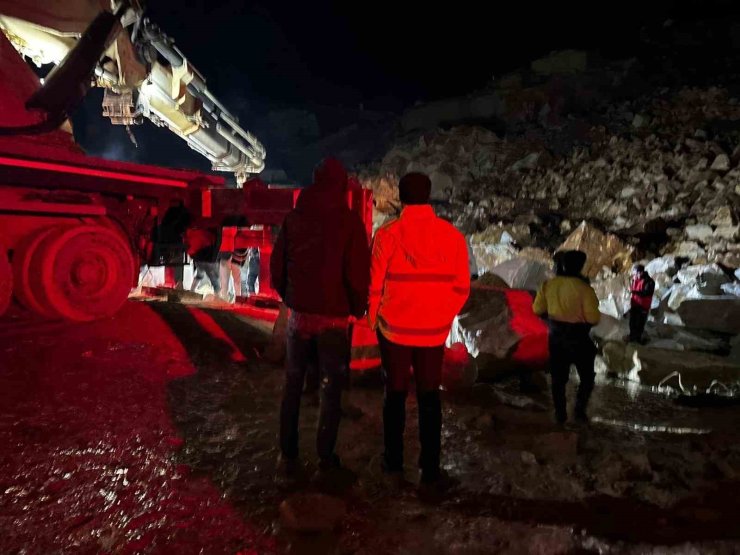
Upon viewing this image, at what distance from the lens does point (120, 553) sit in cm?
205

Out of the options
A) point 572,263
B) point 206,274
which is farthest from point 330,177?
point 206,274

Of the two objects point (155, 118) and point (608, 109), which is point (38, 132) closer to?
point (155, 118)

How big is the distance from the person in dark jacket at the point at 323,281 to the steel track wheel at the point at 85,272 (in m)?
3.11

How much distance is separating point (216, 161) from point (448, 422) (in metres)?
9.60

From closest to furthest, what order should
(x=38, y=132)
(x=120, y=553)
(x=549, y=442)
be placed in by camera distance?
(x=120, y=553) → (x=549, y=442) → (x=38, y=132)

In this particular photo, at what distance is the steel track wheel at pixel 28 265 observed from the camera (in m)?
4.63

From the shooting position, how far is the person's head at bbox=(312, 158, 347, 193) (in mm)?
2658

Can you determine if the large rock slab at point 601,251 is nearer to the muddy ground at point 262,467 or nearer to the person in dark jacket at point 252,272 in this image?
the muddy ground at point 262,467

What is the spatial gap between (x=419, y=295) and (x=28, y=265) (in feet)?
13.0

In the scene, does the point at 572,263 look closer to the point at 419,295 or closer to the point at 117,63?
the point at 419,295

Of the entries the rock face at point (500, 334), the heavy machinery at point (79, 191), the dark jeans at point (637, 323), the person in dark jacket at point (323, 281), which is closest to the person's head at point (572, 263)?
the rock face at point (500, 334)

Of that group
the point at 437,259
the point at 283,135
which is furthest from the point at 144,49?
the point at 283,135

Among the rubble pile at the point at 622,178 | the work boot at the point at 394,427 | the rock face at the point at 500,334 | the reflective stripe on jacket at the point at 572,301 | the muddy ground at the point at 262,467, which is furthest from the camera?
the rubble pile at the point at 622,178

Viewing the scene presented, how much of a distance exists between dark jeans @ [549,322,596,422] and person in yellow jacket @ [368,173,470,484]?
187 centimetres
